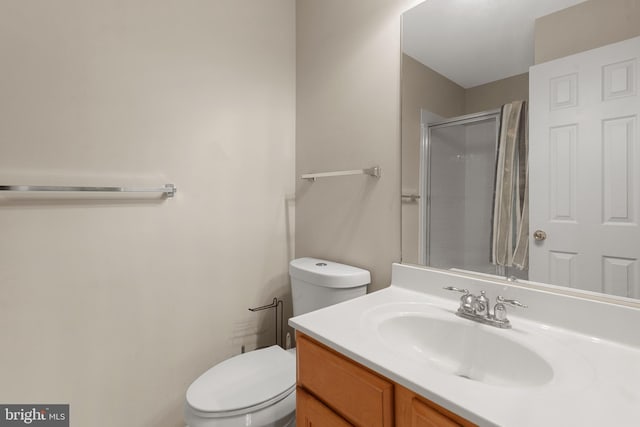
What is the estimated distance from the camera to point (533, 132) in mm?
908

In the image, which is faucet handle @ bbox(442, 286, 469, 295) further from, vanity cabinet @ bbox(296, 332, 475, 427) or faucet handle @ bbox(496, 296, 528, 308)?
vanity cabinet @ bbox(296, 332, 475, 427)

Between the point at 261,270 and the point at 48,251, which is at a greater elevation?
the point at 48,251

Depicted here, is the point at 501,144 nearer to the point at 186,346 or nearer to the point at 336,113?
the point at 336,113

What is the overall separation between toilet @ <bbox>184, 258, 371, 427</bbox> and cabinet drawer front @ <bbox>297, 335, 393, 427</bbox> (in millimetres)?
268

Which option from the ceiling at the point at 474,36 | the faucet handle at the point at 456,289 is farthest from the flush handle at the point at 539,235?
the ceiling at the point at 474,36

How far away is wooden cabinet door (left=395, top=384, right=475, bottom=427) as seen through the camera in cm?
55

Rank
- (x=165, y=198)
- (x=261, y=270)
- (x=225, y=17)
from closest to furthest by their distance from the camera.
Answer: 1. (x=165, y=198)
2. (x=225, y=17)
3. (x=261, y=270)

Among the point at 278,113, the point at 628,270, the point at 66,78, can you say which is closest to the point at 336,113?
the point at 278,113

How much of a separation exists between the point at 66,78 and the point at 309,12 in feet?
3.88

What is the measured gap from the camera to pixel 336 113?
4.88 feet

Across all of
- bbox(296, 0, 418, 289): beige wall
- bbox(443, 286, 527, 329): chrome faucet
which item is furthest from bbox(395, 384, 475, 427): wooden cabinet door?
bbox(296, 0, 418, 289): beige wall

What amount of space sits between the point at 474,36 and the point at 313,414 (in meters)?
1.32

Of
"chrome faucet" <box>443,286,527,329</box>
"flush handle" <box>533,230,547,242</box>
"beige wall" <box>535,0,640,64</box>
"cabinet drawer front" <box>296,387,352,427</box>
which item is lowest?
"cabinet drawer front" <box>296,387,352,427</box>

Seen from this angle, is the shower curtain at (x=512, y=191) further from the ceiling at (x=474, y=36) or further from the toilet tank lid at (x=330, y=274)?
the toilet tank lid at (x=330, y=274)
